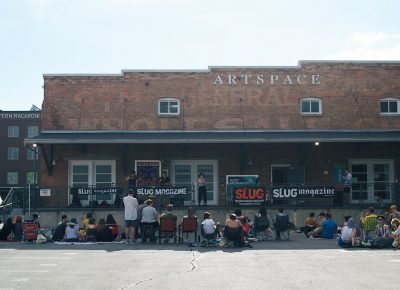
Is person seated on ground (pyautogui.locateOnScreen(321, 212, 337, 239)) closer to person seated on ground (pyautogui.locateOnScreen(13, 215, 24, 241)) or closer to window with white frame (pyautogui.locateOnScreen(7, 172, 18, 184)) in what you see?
person seated on ground (pyautogui.locateOnScreen(13, 215, 24, 241))

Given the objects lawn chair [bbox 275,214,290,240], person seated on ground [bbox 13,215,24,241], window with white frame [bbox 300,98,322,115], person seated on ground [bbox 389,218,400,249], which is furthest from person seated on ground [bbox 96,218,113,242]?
window with white frame [bbox 300,98,322,115]

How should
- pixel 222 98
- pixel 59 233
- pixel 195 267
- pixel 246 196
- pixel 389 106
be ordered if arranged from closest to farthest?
pixel 195 267, pixel 59 233, pixel 246 196, pixel 222 98, pixel 389 106

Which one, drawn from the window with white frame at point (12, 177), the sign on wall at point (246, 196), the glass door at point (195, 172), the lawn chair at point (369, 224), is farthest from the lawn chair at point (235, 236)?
the window with white frame at point (12, 177)

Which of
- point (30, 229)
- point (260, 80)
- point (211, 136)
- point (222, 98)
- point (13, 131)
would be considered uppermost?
point (13, 131)

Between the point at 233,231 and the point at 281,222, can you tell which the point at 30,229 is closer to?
the point at 233,231

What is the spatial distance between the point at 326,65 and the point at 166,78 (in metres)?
7.80

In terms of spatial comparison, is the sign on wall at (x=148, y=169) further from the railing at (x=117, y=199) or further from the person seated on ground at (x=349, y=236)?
the person seated on ground at (x=349, y=236)

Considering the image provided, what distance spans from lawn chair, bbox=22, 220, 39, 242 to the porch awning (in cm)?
591

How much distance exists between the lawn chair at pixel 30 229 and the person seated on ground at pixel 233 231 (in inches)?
Answer: 257

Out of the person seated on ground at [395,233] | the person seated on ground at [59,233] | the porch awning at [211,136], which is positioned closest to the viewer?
the person seated on ground at [395,233]

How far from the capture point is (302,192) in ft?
78.1

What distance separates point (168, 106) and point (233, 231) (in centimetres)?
1116

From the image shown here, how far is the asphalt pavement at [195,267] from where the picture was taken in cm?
1173

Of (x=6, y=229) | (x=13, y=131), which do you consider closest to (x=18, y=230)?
(x=6, y=229)
